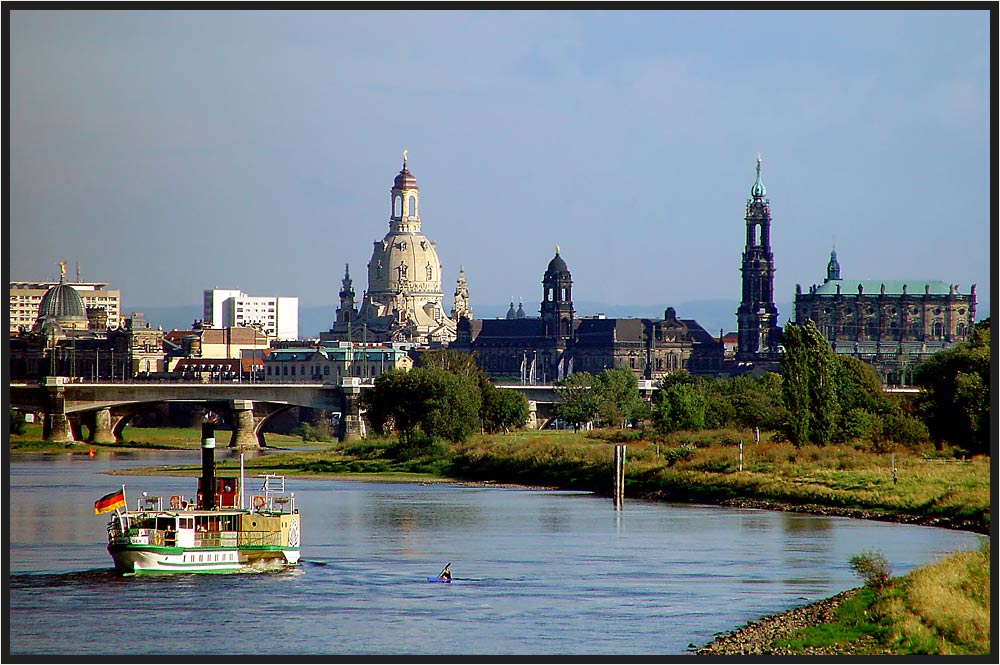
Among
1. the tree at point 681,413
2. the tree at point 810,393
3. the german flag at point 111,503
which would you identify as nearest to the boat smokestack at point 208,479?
the german flag at point 111,503

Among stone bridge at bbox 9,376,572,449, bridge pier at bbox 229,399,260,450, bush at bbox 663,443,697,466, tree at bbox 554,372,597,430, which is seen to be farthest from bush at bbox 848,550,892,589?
bridge pier at bbox 229,399,260,450

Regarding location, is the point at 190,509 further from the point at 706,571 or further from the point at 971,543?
the point at 971,543

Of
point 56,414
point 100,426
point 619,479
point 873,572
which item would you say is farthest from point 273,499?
point 100,426

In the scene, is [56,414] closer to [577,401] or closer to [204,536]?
[577,401]

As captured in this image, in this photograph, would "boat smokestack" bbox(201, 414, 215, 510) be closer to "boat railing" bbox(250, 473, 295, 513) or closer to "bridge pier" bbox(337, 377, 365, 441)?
"boat railing" bbox(250, 473, 295, 513)

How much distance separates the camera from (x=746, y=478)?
68938 mm

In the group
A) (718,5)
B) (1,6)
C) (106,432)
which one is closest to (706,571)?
(718,5)

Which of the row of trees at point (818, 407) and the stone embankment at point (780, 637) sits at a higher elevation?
the row of trees at point (818, 407)

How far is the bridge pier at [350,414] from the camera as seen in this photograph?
14212cm

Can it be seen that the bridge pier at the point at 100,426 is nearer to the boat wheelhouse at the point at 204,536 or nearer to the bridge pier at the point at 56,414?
the bridge pier at the point at 56,414

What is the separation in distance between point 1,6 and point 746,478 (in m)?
48.8

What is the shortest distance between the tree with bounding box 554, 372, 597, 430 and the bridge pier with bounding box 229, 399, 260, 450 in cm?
2377

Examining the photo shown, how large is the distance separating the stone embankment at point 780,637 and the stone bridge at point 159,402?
98.1 meters

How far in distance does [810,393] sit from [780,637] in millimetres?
42492
